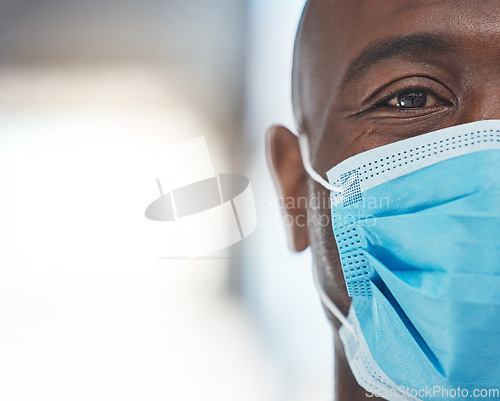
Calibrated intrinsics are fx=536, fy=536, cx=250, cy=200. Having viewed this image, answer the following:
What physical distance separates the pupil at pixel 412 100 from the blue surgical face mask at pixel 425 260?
14cm

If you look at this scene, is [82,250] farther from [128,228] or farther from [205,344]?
[205,344]

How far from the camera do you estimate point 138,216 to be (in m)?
2.02

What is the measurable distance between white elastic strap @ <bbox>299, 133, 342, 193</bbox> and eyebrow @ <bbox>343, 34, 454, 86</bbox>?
0.65 feet

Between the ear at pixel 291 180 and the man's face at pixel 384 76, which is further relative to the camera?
the ear at pixel 291 180

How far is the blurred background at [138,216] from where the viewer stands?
2.06 meters

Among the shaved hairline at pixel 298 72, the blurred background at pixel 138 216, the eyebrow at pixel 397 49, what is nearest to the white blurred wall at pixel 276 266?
the blurred background at pixel 138 216

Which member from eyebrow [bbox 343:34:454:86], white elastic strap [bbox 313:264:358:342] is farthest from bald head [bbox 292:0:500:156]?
white elastic strap [bbox 313:264:358:342]

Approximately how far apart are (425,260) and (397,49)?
18.1 inches

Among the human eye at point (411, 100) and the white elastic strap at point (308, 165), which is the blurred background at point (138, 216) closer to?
the white elastic strap at point (308, 165)

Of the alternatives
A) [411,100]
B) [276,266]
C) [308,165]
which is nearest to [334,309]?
[308,165]

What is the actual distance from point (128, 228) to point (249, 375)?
0.82m

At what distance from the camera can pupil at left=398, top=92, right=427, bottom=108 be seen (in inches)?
44.0

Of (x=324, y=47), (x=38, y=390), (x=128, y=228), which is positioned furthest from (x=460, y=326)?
(x=38, y=390)

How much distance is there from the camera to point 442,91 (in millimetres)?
1069
